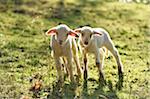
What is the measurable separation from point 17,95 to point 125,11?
11.3 meters

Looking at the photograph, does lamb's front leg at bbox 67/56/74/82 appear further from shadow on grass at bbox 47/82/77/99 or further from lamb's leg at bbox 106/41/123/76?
lamb's leg at bbox 106/41/123/76

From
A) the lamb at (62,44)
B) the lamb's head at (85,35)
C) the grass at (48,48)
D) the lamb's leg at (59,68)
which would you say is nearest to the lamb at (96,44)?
the lamb's head at (85,35)

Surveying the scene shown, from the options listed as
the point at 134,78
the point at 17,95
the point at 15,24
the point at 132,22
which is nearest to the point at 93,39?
the point at 134,78

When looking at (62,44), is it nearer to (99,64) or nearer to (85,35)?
(85,35)

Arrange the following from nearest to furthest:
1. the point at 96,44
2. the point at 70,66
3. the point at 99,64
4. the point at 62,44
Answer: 1. the point at 62,44
2. the point at 70,66
3. the point at 96,44
4. the point at 99,64

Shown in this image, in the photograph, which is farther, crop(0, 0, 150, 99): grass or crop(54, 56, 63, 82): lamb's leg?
crop(54, 56, 63, 82): lamb's leg

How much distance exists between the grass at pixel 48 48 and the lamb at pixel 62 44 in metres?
0.47

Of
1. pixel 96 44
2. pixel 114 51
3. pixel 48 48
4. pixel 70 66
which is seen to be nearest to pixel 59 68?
pixel 70 66

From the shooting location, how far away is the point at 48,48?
1439 cm

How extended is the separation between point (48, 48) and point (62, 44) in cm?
397

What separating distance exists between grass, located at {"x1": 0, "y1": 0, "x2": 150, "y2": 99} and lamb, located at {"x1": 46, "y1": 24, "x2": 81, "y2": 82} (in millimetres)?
470

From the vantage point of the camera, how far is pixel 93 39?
11.0 meters

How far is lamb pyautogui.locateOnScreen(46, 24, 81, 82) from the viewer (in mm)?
10375

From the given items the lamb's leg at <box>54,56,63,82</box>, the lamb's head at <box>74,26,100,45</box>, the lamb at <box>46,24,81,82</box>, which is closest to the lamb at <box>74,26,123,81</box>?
the lamb's head at <box>74,26,100,45</box>
